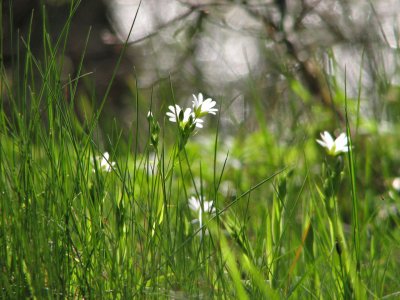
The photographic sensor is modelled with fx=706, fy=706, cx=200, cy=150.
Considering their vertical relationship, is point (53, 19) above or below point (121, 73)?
above

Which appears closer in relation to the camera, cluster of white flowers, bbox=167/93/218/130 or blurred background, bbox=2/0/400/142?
cluster of white flowers, bbox=167/93/218/130

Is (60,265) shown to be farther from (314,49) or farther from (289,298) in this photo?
(314,49)

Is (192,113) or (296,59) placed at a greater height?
(296,59)

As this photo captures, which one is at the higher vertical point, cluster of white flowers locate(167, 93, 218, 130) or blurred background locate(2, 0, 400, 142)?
blurred background locate(2, 0, 400, 142)

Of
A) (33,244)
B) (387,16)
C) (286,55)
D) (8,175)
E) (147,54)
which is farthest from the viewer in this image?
(147,54)

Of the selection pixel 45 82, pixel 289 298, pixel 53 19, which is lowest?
pixel 289 298

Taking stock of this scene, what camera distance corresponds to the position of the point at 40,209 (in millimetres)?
1227

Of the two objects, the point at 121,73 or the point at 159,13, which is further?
the point at 121,73

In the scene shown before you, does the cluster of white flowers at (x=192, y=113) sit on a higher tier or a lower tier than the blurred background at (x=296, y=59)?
lower

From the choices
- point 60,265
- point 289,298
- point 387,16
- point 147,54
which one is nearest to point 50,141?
point 60,265

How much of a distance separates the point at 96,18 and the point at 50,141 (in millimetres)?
5278

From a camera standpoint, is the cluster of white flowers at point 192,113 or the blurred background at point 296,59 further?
the blurred background at point 296,59

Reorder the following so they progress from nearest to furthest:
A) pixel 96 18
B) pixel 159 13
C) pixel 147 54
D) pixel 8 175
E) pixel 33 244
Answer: pixel 33 244 → pixel 8 175 → pixel 159 13 → pixel 147 54 → pixel 96 18

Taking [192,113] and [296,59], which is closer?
[192,113]
